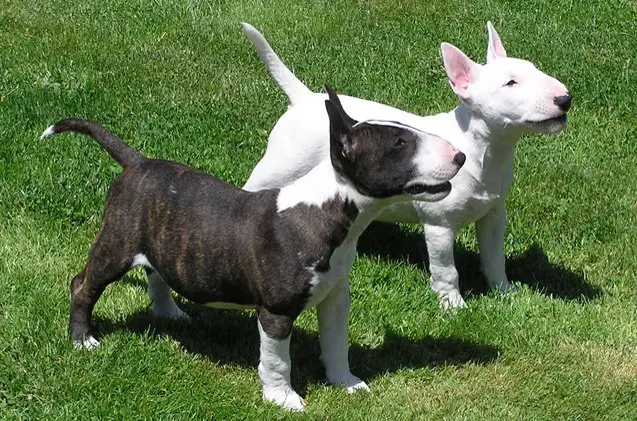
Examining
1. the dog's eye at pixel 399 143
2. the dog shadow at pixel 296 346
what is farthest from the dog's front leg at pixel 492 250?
the dog's eye at pixel 399 143

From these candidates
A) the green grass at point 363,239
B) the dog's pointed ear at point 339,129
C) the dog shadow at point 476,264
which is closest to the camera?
the dog's pointed ear at point 339,129

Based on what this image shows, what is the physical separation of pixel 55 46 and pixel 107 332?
4.36 m

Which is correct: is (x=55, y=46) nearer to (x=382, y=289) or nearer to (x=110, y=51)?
(x=110, y=51)

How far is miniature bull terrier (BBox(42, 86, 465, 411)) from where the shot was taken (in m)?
4.22

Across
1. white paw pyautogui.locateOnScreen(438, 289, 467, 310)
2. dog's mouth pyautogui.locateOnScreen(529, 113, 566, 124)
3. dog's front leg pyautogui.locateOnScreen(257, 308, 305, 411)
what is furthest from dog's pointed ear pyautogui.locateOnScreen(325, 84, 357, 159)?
white paw pyautogui.locateOnScreen(438, 289, 467, 310)

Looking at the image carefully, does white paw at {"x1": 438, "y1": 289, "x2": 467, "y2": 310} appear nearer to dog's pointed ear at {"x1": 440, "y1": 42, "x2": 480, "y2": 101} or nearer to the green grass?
the green grass

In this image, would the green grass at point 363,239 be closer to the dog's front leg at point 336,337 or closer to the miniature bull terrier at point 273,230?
the dog's front leg at point 336,337

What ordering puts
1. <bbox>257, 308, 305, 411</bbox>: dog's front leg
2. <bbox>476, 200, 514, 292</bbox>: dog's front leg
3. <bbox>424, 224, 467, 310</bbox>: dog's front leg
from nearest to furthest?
<bbox>257, 308, 305, 411</bbox>: dog's front leg
<bbox>424, 224, 467, 310</bbox>: dog's front leg
<bbox>476, 200, 514, 292</bbox>: dog's front leg

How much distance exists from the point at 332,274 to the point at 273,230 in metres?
0.31

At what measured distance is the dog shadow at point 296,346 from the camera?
16.6 feet

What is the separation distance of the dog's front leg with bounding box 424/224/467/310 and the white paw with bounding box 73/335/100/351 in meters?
1.87

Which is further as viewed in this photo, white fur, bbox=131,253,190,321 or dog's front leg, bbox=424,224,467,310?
dog's front leg, bbox=424,224,467,310

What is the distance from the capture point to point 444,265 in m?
5.70

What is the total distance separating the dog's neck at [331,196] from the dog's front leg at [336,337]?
1.20 feet
